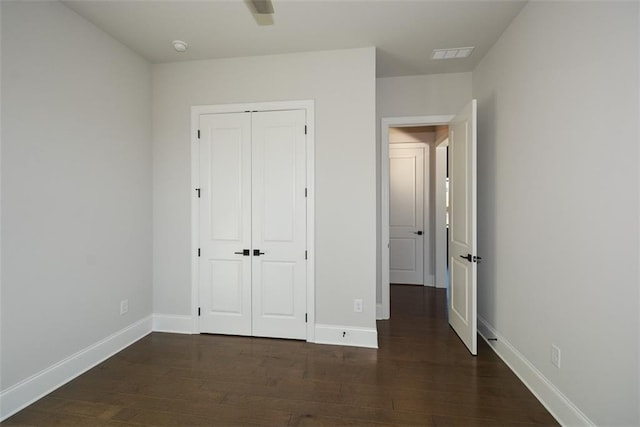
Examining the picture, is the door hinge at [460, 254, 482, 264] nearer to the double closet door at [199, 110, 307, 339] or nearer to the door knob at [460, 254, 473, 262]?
the door knob at [460, 254, 473, 262]

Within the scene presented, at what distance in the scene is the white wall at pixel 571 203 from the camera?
146cm

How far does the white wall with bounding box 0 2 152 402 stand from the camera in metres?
1.99

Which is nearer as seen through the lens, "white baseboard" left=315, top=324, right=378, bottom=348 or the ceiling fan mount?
the ceiling fan mount

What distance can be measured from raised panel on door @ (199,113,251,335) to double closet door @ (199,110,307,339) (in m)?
0.01

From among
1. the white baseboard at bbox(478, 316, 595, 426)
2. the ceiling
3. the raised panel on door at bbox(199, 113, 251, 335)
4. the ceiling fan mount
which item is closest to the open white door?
the white baseboard at bbox(478, 316, 595, 426)

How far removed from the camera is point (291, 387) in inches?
88.4

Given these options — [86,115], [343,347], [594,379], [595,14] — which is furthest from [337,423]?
[86,115]

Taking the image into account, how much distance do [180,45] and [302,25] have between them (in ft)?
3.89

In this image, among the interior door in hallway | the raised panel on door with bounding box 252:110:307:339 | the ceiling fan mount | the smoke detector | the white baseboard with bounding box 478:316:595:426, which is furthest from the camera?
the interior door in hallway

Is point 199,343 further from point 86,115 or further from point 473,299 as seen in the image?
point 473,299

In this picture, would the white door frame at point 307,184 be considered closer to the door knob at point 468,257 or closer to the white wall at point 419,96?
the white wall at point 419,96

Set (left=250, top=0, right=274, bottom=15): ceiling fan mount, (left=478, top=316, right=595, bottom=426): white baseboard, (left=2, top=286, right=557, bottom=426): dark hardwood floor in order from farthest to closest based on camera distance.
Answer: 1. (left=250, top=0, right=274, bottom=15): ceiling fan mount
2. (left=2, top=286, right=557, bottom=426): dark hardwood floor
3. (left=478, top=316, right=595, bottom=426): white baseboard

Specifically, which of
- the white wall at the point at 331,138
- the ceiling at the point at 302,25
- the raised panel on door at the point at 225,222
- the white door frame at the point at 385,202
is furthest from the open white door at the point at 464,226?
the raised panel on door at the point at 225,222

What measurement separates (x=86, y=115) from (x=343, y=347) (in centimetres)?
301
